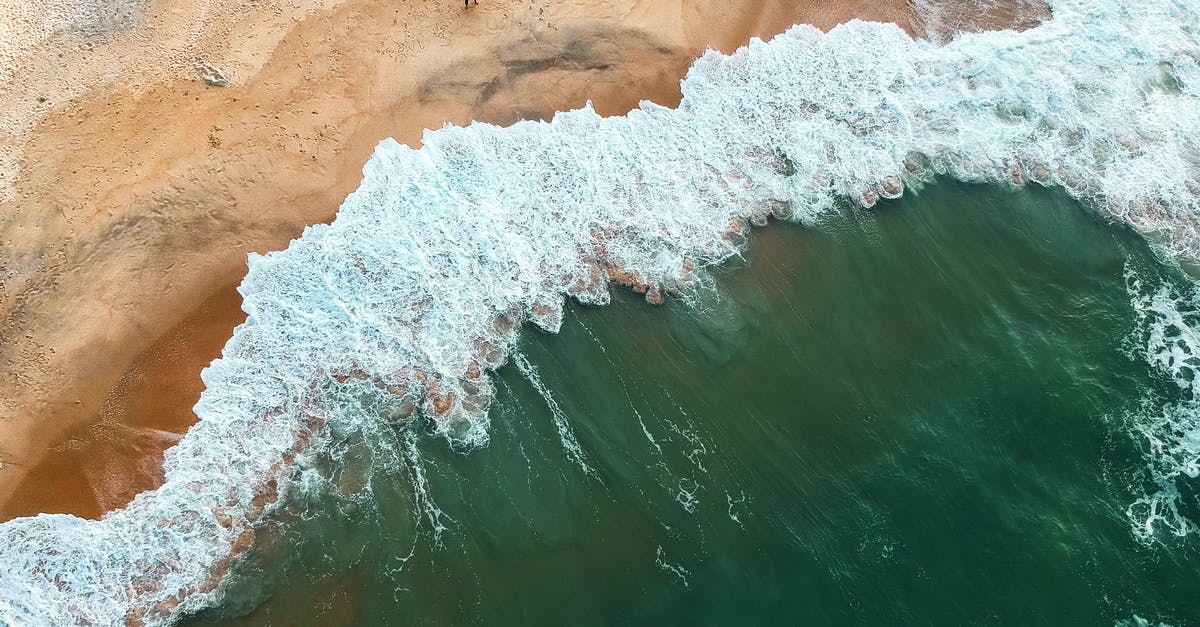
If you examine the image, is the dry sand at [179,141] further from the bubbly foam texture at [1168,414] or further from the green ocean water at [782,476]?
the bubbly foam texture at [1168,414]

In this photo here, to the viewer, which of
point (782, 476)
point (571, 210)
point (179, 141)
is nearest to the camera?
point (782, 476)

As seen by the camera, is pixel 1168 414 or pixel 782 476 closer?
pixel 782 476

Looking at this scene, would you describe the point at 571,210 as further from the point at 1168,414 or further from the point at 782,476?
the point at 1168,414

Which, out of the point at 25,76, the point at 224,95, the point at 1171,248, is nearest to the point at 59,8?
the point at 25,76

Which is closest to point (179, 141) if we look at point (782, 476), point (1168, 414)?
point (782, 476)

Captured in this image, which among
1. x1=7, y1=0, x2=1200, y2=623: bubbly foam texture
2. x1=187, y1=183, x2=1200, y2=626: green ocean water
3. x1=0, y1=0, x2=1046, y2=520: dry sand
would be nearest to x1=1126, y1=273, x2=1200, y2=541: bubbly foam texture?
x1=187, y1=183, x2=1200, y2=626: green ocean water

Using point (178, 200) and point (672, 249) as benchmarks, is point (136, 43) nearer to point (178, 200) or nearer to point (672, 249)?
point (178, 200)

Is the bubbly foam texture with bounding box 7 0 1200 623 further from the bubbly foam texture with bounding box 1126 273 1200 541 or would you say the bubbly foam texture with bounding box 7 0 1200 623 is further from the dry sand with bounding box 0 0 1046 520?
the bubbly foam texture with bounding box 1126 273 1200 541
